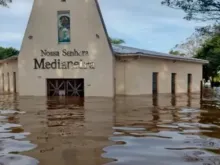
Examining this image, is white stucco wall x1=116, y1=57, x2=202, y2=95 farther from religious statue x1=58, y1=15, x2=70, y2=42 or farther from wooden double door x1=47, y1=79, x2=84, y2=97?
religious statue x1=58, y1=15, x2=70, y2=42

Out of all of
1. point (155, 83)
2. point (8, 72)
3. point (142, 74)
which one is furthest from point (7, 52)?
point (142, 74)

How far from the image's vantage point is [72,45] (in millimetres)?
23891

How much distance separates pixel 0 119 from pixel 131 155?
20.8 feet

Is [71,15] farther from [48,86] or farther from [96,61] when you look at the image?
[48,86]

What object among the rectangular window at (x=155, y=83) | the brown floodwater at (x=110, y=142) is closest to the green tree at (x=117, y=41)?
the rectangular window at (x=155, y=83)

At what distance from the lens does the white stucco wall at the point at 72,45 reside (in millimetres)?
23359

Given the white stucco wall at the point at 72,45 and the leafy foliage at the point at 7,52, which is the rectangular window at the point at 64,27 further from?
the leafy foliage at the point at 7,52

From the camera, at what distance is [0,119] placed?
10562 mm

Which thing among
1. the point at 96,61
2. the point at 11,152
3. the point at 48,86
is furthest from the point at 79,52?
the point at 11,152

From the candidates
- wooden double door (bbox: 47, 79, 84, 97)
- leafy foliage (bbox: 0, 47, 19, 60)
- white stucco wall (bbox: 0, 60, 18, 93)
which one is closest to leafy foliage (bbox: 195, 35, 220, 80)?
wooden double door (bbox: 47, 79, 84, 97)

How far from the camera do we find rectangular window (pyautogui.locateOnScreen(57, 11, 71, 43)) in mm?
23859

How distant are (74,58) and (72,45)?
3.17 ft

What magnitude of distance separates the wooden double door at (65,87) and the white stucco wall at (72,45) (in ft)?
1.85

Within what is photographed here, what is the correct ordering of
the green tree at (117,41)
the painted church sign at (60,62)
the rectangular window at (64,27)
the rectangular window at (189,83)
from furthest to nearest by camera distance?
1. the green tree at (117,41)
2. the rectangular window at (189,83)
3. the rectangular window at (64,27)
4. the painted church sign at (60,62)
